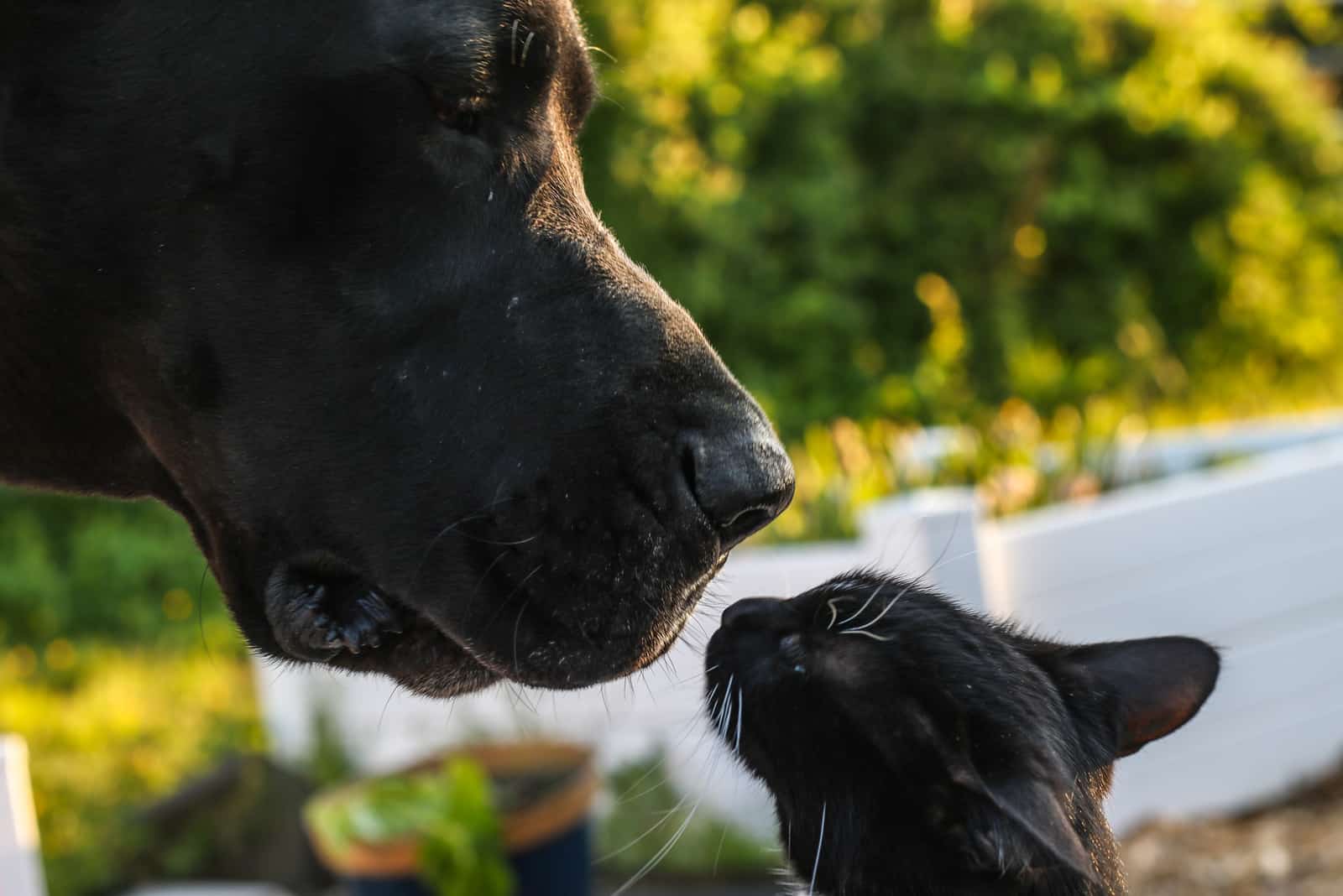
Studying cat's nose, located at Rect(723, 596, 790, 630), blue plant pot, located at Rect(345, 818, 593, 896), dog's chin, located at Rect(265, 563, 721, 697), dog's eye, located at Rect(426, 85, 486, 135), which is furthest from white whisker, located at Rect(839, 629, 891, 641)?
blue plant pot, located at Rect(345, 818, 593, 896)

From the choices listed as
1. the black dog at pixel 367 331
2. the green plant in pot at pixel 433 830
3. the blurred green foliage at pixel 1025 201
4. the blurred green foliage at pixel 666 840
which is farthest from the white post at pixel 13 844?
the blurred green foliage at pixel 1025 201

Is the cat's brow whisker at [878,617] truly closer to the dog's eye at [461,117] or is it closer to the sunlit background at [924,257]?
the dog's eye at [461,117]

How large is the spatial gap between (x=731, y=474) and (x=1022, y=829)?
0.57 metres

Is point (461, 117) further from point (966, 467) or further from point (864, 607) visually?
point (966, 467)

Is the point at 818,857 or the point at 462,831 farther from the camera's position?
the point at 462,831

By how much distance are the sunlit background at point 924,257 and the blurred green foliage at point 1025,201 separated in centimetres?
2

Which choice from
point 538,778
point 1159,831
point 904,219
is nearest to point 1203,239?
point 904,219

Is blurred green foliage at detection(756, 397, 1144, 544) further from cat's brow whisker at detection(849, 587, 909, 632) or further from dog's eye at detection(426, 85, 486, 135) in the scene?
dog's eye at detection(426, 85, 486, 135)

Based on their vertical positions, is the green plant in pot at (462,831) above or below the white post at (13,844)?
below

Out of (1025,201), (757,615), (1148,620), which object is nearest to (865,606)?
(757,615)

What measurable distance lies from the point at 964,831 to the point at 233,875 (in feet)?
16.6

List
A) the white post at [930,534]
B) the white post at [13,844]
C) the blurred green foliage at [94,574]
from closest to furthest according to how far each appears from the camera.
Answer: the white post at [13,844]
the white post at [930,534]
the blurred green foliage at [94,574]

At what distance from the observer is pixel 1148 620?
548 centimetres

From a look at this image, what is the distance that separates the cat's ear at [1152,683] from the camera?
219 centimetres
